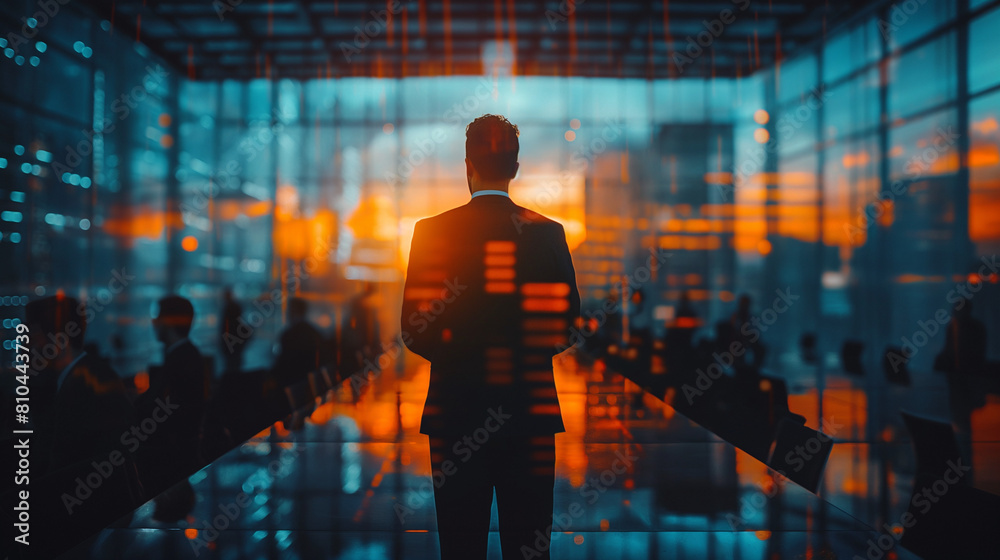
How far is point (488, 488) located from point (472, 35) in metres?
11.2

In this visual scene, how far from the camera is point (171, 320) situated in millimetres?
3273

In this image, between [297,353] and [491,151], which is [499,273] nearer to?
[491,151]

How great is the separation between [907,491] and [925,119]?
8.43 m

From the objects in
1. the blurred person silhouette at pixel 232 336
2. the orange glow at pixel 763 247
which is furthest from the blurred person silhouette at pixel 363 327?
the orange glow at pixel 763 247

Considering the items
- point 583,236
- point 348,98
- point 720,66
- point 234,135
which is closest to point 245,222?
point 234,135

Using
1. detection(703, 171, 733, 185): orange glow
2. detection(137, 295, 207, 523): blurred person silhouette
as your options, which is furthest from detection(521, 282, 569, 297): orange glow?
detection(703, 171, 733, 185): orange glow

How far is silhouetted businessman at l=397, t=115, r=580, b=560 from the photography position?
121 cm

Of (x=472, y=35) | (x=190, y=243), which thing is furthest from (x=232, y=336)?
(x=472, y=35)

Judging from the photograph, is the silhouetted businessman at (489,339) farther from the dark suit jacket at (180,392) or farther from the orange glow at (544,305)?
the dark suit jacket at (180,392)

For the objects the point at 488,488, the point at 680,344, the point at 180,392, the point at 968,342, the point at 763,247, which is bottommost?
the point at 680,344

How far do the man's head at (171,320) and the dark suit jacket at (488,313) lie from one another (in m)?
2.56

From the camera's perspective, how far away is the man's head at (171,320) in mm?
3287

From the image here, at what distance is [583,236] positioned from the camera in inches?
492

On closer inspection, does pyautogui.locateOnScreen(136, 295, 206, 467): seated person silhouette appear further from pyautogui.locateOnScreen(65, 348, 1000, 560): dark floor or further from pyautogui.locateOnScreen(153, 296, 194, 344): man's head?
pyautogui.locateOnScreen(65, 348, 1000, 560): dark floor
